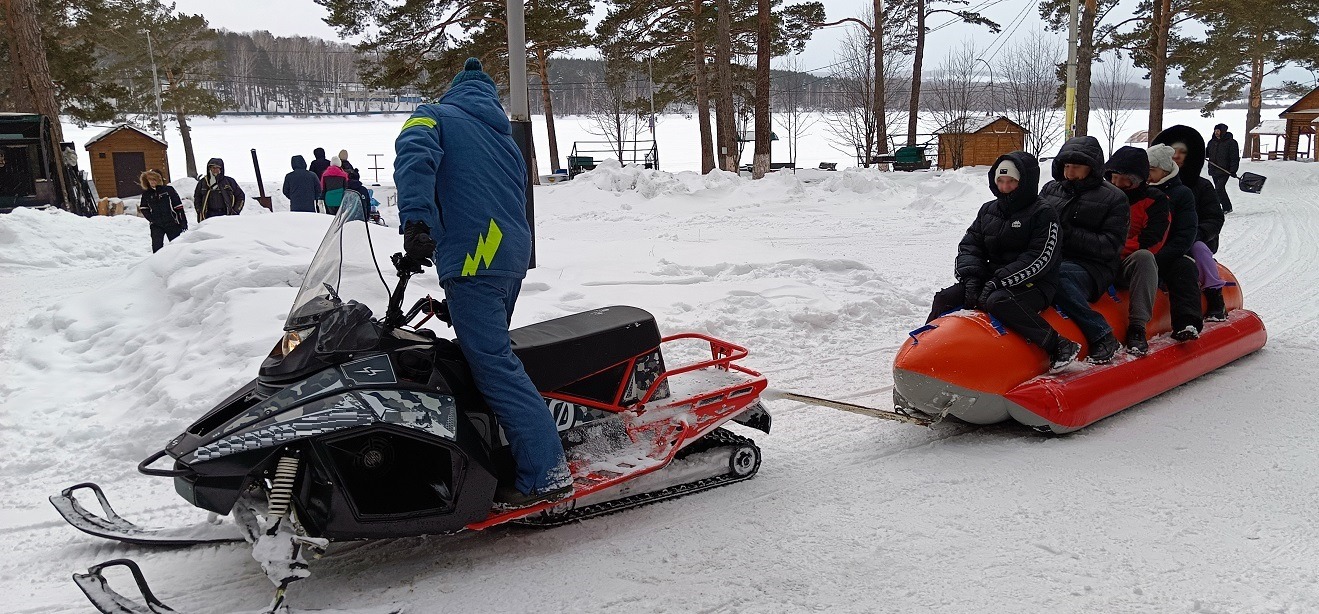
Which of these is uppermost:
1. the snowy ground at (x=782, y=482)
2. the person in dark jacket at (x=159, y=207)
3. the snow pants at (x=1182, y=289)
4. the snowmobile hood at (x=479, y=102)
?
the snowmobile hood at (x=479, y=102)

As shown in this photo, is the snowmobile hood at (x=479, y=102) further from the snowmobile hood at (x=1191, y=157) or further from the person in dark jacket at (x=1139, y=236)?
the snowmobile hood at (x=1191, y=157)

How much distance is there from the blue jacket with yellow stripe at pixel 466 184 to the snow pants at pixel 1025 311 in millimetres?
2883

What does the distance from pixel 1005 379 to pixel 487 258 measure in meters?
3.03

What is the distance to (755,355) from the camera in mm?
6508

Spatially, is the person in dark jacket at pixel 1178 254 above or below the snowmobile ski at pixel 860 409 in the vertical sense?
above

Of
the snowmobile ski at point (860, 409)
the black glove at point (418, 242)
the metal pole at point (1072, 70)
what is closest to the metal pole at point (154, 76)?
the metal pole at point (1072, 70)

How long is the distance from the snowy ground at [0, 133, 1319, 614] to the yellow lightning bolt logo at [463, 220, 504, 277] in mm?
393

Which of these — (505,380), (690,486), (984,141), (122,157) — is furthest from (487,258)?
(122,157)

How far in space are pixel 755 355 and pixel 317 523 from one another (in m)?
3.95

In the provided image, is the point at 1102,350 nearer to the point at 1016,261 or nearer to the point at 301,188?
the point at 1016,261

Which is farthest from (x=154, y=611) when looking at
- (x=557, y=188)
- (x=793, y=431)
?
(x=557, y=188)

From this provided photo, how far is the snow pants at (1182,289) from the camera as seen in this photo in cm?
576

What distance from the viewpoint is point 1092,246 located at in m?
5.37

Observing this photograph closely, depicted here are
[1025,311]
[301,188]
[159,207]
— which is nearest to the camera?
[1025,311]
